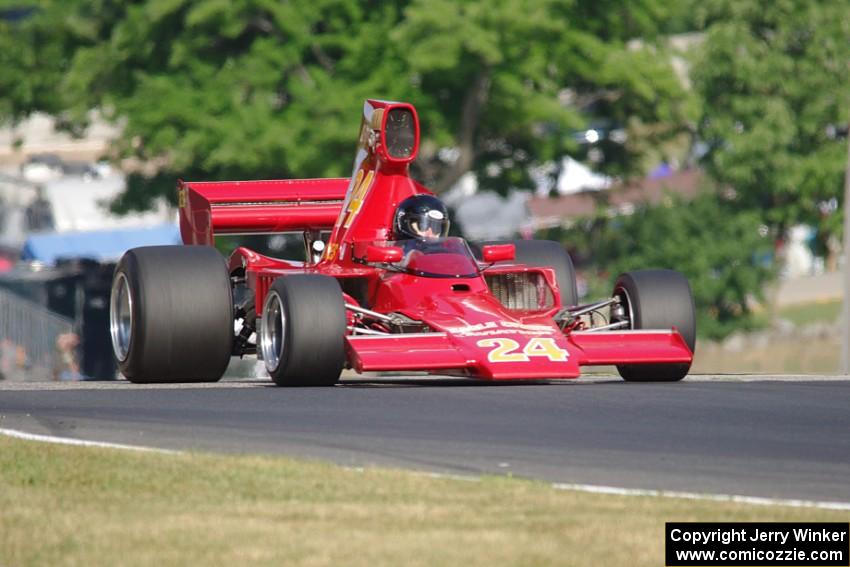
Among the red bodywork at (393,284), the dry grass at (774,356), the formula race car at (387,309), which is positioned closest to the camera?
the red bodywork at (393,284)

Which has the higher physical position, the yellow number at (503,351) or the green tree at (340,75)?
the green tree at (340,75)

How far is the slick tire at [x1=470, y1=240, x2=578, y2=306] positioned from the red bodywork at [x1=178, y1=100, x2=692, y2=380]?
166 centimetres

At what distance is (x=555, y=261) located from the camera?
16.7m

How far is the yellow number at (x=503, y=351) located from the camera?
12844 millimetres

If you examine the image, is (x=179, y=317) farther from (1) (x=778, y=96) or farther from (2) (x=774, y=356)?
(1) (x=778, y=96)

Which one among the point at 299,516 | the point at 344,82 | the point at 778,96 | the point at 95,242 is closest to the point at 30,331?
the point at 344,82

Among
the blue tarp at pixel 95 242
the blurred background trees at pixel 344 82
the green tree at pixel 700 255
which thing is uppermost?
the blurred background trees at pixel 344 82

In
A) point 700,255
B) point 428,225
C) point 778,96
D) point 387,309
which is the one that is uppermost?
point 778,96

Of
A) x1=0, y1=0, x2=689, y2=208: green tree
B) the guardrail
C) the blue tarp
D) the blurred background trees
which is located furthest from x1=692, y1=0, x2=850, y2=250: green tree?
the guardrail

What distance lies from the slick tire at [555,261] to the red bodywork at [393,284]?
65.4 inches

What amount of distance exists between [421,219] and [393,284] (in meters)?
0.73

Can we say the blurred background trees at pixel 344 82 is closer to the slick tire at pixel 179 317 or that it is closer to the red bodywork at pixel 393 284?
the red bodywork at pixel 393 284

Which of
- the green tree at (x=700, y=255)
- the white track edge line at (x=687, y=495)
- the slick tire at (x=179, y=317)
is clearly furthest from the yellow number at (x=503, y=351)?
the green tree at (x=700, y=255)

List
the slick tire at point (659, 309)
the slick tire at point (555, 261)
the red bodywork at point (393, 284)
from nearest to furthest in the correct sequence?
the red bodywork at point (393, 284) → the slick tire at point (659, 309) → the slick tire at point (555, 261)
